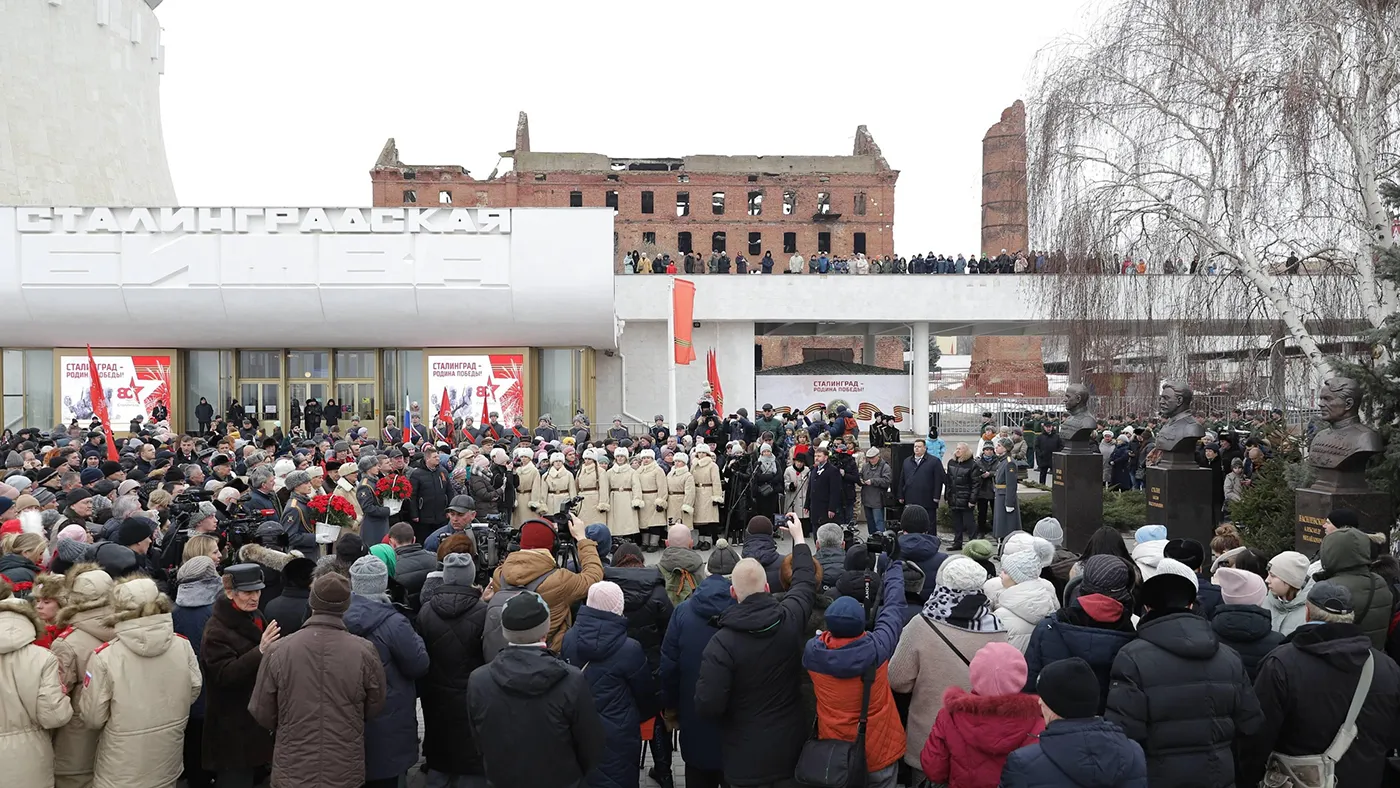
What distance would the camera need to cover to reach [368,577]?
5648mm

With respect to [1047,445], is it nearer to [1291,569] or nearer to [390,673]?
[1291,569]

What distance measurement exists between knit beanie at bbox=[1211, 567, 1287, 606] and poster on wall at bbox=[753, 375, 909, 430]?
26.6 metres

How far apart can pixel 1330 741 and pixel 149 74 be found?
43.4 metres

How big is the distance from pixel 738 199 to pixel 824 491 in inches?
2006

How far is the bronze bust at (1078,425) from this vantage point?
45.9 feet

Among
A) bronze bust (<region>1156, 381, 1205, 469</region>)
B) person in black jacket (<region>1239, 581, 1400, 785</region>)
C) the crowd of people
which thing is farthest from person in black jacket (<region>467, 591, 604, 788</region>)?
bronze bust (<region>1156, 381, 1205, 469</region>)

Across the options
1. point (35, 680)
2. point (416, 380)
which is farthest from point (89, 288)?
point (35, 680)

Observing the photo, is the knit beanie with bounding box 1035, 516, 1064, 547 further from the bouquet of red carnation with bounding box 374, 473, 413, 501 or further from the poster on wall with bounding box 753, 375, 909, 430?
the poster on wall with bounding box 753, 375, 909, 430

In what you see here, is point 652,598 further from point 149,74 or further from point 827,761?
point 149,74

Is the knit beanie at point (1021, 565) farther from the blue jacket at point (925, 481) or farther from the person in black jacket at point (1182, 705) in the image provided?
the blue jacket at point (925, 481)

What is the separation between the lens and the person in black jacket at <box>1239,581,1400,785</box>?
4.77 m

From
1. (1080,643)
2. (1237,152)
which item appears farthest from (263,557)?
(1237,152)

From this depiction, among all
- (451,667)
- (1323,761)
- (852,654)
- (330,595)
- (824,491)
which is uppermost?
(330,595)

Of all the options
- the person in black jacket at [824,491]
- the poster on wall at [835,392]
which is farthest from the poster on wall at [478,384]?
the person in black jacket at [824,491]
